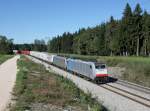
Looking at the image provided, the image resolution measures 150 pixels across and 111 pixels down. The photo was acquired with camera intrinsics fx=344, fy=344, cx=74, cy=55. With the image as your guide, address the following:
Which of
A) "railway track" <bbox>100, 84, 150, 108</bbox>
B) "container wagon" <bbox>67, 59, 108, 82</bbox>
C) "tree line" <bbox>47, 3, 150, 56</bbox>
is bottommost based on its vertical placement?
"railway track" <bbox>100, 84, 150, 108</bbox>

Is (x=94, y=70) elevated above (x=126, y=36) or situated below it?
below

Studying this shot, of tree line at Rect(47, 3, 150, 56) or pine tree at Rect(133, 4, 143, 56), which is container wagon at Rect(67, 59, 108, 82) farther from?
pine tree at Rect(133, 4, 143, 56)

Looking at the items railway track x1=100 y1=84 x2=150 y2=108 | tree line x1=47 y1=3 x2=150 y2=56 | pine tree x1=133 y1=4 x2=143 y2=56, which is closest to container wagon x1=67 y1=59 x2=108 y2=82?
railway track x1=100 y1=84 x2=150 y2=108

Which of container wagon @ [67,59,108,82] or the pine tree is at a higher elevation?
the pine tree

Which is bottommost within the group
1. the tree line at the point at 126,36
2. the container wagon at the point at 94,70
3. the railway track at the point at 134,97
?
the railway track at the point at 134,97

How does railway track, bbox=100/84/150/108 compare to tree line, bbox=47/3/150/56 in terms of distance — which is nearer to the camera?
railway track, bbox=100/84/150/108

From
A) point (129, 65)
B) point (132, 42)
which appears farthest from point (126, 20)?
point (129, 65)

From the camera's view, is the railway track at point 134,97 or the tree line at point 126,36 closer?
the railway track at point 134,97

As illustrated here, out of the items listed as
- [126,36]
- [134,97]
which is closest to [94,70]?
[134,97]

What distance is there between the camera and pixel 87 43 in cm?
12506

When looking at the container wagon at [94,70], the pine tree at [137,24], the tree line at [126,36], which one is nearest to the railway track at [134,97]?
the container wagon at [94,70]

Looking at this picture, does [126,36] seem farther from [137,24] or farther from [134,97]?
[134,97]

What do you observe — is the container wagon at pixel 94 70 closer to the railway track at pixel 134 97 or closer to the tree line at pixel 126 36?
the railway track at pixel 134 97

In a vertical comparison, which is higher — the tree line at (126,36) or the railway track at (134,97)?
the tree line at (126,36)
